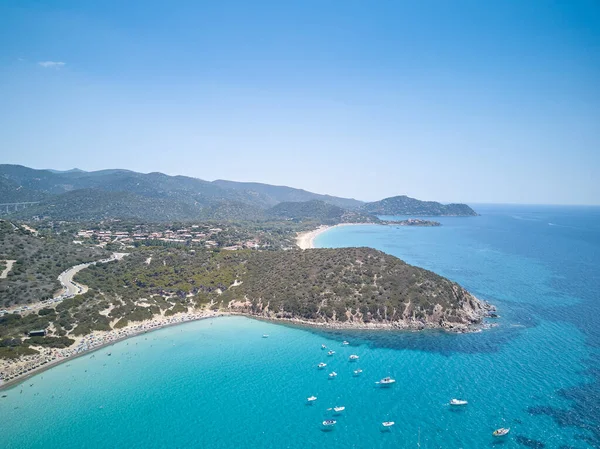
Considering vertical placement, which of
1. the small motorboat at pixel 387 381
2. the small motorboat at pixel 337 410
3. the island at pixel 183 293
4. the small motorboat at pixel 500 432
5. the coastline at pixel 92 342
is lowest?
the coastline at pixel 92 342

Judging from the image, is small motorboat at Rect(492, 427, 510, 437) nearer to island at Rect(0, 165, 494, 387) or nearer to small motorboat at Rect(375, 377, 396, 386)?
small motorboat at Rect(375, 377, 396, 386)

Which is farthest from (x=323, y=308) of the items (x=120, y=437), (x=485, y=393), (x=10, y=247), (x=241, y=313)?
(x=10, y=247)

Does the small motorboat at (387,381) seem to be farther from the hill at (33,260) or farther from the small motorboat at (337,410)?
the hill at (33,260)

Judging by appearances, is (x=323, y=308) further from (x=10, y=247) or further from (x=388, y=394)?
(x=10, y=247)

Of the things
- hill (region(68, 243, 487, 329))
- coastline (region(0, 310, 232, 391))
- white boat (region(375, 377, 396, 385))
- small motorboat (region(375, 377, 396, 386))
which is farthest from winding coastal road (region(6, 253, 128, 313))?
small motorboat (region(375, 377, 396, 386))

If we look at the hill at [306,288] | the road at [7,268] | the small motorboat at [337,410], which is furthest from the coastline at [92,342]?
the small motorboat at [337,410]

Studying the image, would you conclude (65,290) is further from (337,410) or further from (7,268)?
(337,410)

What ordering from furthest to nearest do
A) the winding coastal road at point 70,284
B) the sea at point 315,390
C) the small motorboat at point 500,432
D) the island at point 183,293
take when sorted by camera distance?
the winding coastal road at point 70,284 → the island at point 183,293 → the sea at point 315,390 → the small motorboat at point 500,432

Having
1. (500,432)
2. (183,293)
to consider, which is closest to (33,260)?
(183,293)
